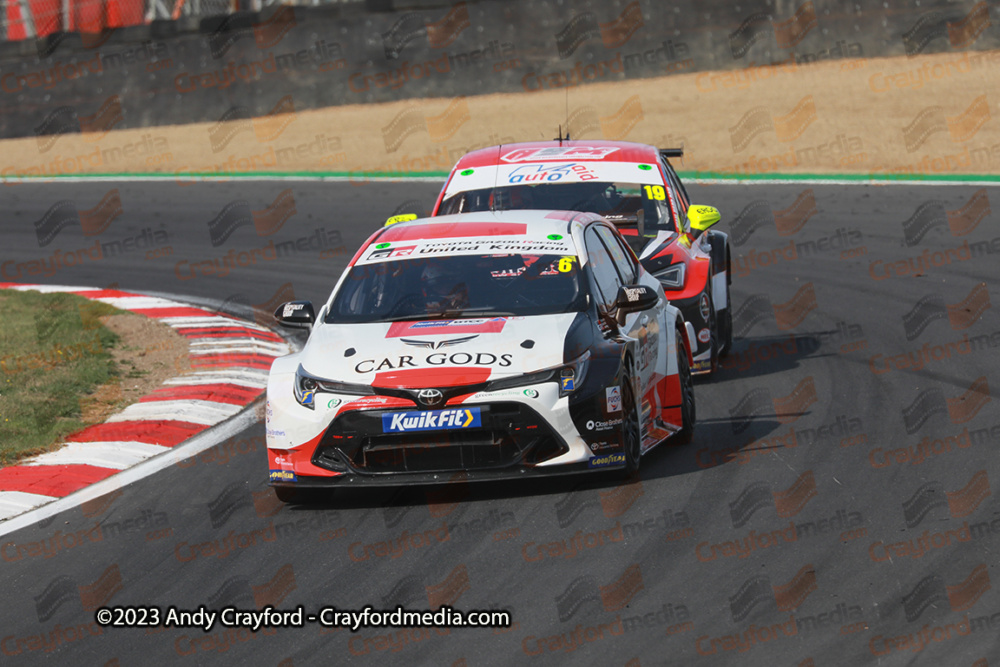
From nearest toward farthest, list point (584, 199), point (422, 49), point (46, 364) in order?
1. point (584, 199)
2. point (46, 364)
3. point (422, 49)

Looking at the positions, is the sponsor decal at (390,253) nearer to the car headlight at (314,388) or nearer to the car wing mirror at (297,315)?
the car wing mirror at (297,315)

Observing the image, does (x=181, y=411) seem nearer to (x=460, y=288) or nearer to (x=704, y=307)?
(x=460, y=288)

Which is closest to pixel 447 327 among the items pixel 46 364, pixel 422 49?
pixel 46 364

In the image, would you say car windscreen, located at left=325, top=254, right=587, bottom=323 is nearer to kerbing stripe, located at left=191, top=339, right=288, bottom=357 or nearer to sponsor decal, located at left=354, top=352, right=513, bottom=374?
sponsor decal, located at left=354, top=352, right=513, bottom=374

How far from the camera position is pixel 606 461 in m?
7.05

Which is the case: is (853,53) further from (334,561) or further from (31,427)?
(334,561)

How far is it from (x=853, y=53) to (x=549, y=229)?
19.0 meters

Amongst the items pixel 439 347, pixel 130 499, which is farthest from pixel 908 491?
pixel 130 499

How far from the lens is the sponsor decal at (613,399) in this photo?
23.1 ft

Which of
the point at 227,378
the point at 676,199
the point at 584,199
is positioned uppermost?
the point at 584,199

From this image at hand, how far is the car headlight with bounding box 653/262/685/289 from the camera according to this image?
10016 millimetres

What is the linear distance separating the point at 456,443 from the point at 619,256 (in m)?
2.23

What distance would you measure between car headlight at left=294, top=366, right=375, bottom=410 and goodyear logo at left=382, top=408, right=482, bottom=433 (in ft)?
0.72

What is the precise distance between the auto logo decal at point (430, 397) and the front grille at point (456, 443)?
14 centimetres
